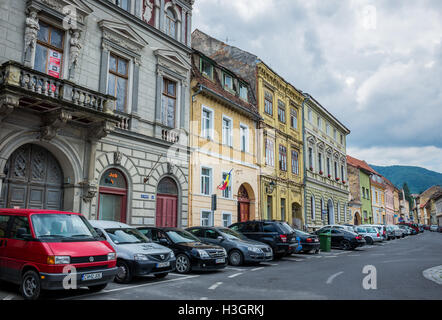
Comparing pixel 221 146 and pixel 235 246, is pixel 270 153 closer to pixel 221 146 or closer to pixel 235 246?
pixel 221 146

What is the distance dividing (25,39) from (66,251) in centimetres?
914

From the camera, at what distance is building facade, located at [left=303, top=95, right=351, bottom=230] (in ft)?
122

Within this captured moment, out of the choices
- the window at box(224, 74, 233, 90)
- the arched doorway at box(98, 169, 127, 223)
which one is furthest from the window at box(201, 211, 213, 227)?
the window at box(224, 74, 233, 90)

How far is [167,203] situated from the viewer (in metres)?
19.5

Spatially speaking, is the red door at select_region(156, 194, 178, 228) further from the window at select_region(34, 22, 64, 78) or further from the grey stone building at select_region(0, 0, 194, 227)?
the window at select_region(34, 22, 64, 78)

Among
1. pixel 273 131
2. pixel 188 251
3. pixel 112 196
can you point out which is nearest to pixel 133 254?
pixel 188 251

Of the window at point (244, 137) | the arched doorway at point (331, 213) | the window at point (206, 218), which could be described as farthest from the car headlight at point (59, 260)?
the arched doorway at point (331, 213)

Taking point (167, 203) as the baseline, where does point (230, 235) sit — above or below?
below

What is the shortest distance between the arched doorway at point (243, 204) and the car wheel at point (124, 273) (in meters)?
16.0

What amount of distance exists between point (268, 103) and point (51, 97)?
20572mm

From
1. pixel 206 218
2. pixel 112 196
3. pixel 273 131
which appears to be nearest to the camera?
pixel 112 196

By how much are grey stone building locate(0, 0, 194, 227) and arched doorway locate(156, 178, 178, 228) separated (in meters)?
0.05

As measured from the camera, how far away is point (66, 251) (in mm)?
8141
